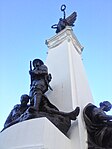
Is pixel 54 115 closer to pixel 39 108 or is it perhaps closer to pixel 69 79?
pixel 39 108

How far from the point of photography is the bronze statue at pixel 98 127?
3.70 m

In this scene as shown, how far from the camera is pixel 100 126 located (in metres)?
3.84

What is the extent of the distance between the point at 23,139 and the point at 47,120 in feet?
1.27

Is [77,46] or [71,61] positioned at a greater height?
[77,46]

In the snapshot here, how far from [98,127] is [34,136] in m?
1.10

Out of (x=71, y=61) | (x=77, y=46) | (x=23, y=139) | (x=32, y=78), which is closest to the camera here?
(x=23, y=139)

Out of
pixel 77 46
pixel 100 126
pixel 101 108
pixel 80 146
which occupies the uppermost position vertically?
pixel 77 46

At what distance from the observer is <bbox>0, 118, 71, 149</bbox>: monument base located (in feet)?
10.3

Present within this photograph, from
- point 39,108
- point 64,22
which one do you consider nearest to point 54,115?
point 39,108

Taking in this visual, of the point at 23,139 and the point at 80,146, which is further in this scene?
the point at 80,146

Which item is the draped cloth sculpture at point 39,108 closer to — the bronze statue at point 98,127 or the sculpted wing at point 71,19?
the bronze statue at point 98,127

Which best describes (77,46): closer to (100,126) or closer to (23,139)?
(100,126)

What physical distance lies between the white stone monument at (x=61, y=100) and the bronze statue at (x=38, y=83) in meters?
0.43

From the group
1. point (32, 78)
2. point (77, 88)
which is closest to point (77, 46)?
point (77, 88)
